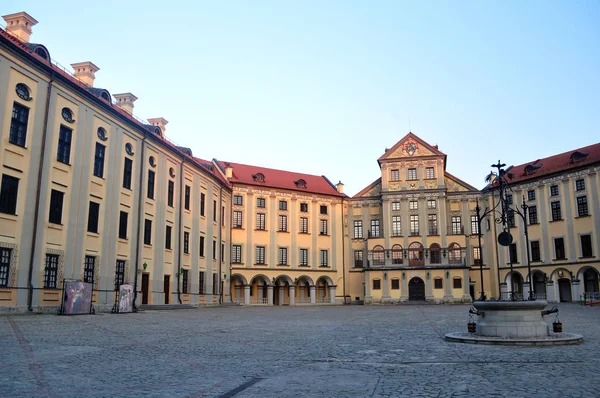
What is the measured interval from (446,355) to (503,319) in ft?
11.6

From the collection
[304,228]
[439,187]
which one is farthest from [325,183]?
[439,187]

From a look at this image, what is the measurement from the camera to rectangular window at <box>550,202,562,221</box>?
2081 inches

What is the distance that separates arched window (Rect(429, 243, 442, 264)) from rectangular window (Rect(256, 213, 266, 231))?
63.1 feet

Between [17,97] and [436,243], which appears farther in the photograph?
[436,243]

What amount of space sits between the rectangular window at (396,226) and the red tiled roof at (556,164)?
513 inches

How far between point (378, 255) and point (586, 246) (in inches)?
836

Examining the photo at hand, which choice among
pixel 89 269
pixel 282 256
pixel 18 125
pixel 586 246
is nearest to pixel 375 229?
pixel 282 256

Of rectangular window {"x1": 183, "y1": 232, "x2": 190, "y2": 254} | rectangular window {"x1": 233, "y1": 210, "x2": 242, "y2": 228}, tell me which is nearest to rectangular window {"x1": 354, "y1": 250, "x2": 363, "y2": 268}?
rectangular window {"x1": 233, "y1": 210, "x2": 242, "y2": 228}

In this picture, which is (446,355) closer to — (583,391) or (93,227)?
(583,391)

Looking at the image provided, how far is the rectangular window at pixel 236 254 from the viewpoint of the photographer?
181ft

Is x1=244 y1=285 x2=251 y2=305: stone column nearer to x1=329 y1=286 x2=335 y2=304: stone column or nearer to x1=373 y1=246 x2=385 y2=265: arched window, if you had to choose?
x1=329 y1=286 x2=335 y2=304: stone column

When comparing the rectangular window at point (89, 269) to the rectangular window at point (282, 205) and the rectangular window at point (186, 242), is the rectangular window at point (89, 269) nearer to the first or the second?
the rectangular window at point (186, 242)

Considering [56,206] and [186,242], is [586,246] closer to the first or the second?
[186,242]

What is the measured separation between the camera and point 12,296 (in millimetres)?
24688
